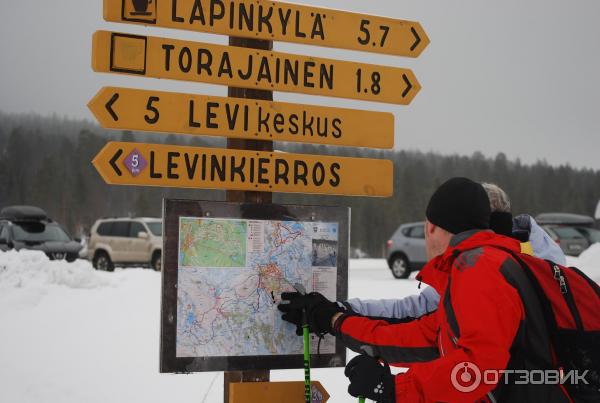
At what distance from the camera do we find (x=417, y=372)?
2387 mm

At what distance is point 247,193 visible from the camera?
141 inches

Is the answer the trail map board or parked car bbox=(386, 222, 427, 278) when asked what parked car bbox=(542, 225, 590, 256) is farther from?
the trail map board

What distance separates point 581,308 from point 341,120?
1.75 meters

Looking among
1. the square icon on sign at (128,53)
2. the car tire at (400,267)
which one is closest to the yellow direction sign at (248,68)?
the square icon on sign at (128,53)

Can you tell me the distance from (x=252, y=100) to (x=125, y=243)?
1992cm

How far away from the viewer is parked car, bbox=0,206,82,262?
1950 cm

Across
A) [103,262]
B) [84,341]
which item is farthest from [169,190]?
[84,341]

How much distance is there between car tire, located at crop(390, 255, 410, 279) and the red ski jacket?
17.0 meters

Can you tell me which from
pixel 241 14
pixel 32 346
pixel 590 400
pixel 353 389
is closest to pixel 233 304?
pixel 353 389

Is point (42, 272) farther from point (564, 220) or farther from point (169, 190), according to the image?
point (169, 190)

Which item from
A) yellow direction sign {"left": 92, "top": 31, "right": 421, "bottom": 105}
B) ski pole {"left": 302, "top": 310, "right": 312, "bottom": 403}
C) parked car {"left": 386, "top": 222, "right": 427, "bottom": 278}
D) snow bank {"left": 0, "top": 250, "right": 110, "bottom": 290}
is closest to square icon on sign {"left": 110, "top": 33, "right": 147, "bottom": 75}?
yellow direction sign {"left": 92, "top": 31, "right": 421, "bottom": 105}

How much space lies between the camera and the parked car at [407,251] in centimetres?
1908

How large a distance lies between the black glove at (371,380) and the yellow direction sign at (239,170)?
1.21 metres

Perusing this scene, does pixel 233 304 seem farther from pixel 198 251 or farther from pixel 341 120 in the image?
pixel 341 120
